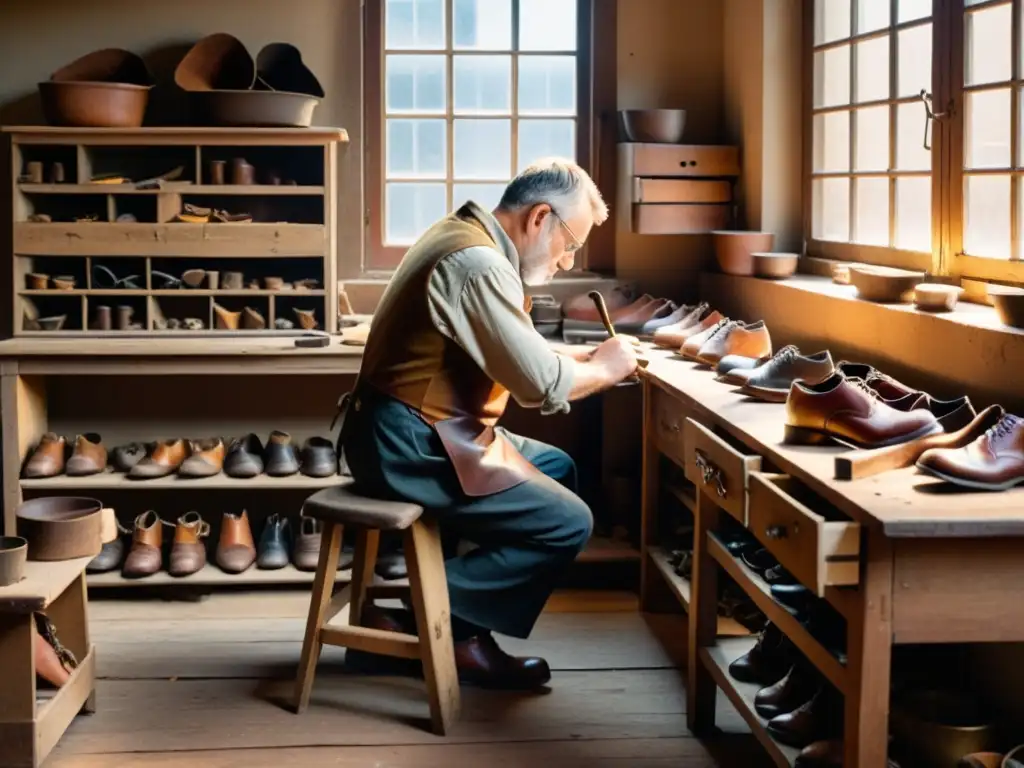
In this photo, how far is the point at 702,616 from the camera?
3.59m

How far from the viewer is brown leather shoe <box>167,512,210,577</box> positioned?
4.86 m

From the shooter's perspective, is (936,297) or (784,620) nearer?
(784,620)

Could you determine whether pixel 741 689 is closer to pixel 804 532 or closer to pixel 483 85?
pixel 804 532

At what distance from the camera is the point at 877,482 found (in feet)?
8.48

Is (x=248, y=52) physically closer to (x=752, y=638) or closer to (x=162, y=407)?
(x=162, y=407)

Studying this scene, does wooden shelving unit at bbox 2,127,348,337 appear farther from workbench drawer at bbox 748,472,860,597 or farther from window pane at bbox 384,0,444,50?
workbench drawer at bbox 748,472,860,597

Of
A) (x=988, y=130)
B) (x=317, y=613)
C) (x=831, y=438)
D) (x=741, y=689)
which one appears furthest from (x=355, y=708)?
(x=988, y=130)

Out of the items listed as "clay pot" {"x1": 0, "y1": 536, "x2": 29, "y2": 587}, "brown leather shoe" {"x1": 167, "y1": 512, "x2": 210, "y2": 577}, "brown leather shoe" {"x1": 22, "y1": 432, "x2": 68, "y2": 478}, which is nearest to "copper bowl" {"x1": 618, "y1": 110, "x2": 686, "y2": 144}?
"brown leather shoe" {"x1": 167, "y1": 512, "x2": 210, "y2": 577}

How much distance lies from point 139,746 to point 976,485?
88.7 inches

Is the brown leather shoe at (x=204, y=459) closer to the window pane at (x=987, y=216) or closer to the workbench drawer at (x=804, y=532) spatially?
the workbench drawer at (x=804, y=532)

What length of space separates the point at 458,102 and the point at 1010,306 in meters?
2.90

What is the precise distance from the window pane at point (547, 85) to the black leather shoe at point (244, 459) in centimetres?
174

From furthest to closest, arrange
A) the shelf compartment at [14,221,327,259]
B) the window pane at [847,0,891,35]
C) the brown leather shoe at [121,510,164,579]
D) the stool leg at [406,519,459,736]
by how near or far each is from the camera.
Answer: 1. the shelf compartment at [14,221,327,259]
2. the brown leather shoe at [121,510,164,579]
3. the window pane at [847,0,891,35]
4. the stool leg at [406,519,459,736]

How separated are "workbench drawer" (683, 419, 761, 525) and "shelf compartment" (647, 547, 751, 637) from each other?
0.71 m
